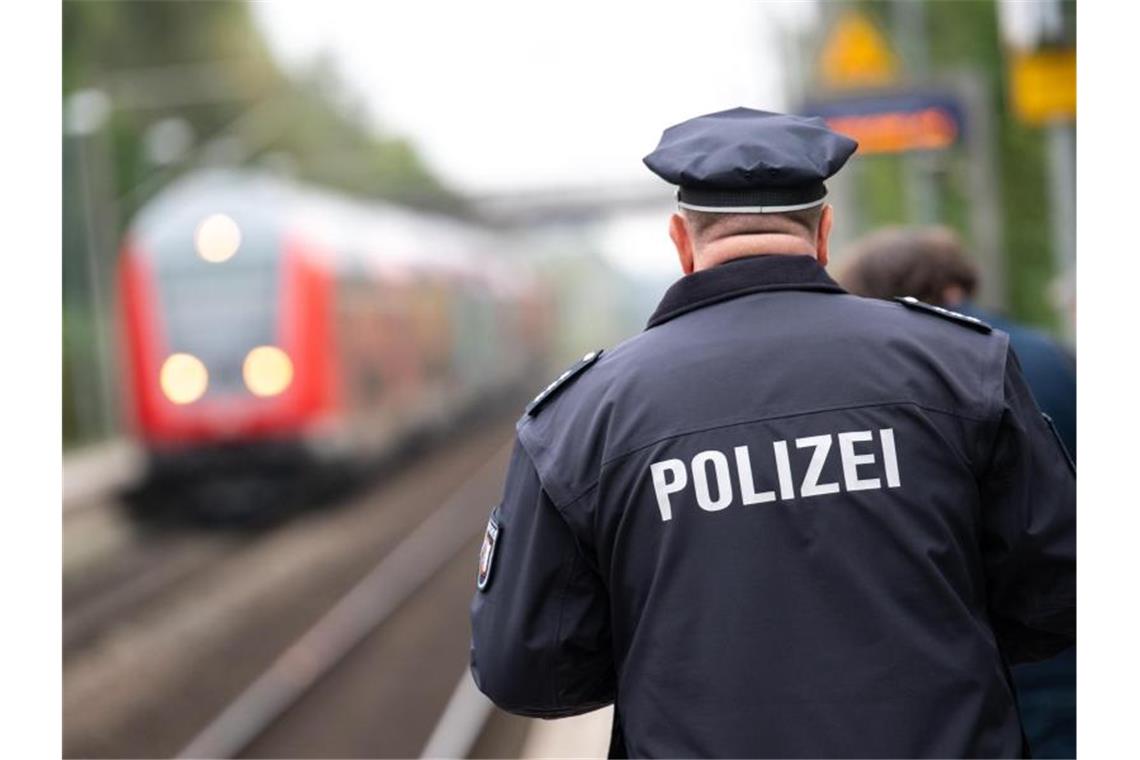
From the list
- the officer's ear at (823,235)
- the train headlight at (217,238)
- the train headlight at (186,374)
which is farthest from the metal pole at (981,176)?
the officer's ear at (823,235)

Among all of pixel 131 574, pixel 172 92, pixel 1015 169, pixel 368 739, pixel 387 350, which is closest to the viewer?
pixel 368 739

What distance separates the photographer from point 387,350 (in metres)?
17.8

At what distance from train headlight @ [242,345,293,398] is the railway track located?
1.46m

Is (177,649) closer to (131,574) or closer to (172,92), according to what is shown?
(131,574)

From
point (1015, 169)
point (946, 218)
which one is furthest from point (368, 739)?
point (946, 218)

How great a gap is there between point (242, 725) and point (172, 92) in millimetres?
32461

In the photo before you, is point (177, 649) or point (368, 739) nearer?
point (368, 739)

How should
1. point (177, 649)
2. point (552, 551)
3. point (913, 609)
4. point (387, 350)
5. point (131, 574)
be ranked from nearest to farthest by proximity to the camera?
point (913, 609) < point (552, 551) < point (177, 649) < point (131, 574) < point (387, 350)

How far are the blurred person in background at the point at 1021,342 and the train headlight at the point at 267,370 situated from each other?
38.4 feet

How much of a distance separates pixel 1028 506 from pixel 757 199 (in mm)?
572

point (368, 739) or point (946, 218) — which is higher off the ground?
point (946, 218)

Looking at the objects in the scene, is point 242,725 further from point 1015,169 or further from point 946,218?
point 946,218

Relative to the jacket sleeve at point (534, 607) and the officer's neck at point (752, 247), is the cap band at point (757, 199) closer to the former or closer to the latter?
the officer's neck at point (752, 247)

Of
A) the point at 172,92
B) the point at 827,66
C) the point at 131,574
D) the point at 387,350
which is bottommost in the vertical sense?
the point at 131,574
